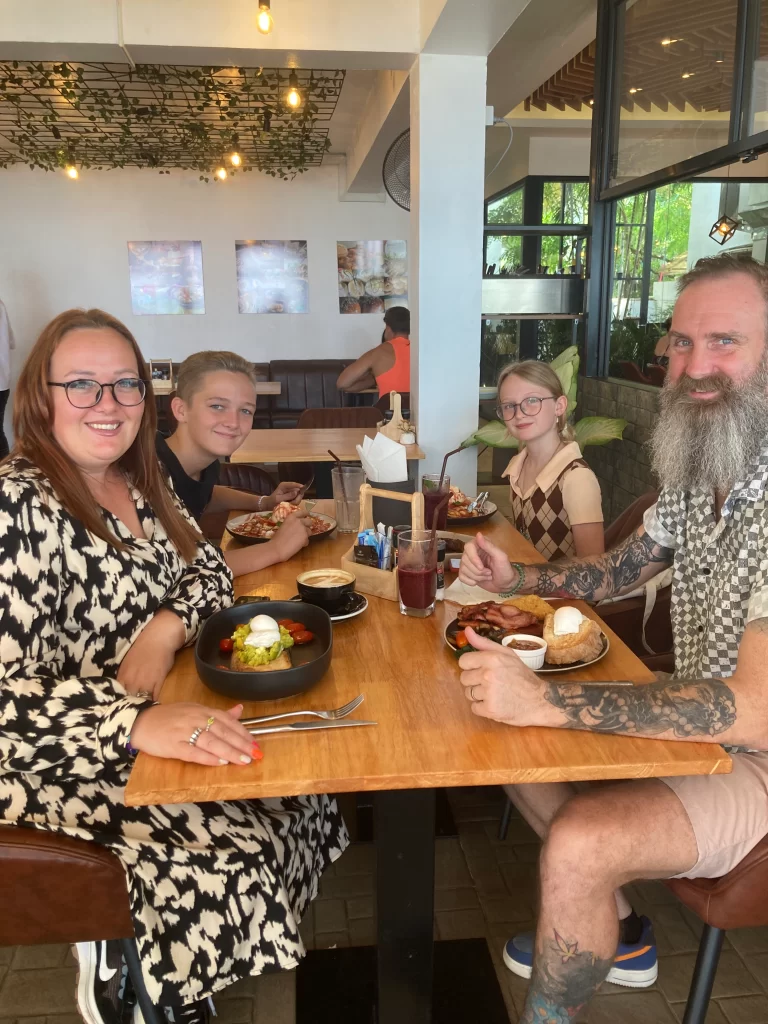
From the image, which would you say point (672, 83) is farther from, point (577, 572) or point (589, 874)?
point (589, 874)

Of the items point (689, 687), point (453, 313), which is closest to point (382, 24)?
point (453, 313)

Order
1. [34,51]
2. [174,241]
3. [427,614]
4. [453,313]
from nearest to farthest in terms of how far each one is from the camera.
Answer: [427,614], [34,51], [453,313], [174,241]

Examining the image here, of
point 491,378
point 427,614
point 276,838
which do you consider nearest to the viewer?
point 276,838

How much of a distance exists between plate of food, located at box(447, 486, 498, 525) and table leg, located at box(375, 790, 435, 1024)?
120 centimetres

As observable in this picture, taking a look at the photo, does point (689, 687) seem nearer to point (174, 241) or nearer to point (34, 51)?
point (34, 51)

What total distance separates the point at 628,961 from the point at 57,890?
1283 millimetres

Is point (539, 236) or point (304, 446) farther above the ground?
point (539, 236)

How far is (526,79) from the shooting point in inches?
213

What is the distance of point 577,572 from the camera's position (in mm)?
1925

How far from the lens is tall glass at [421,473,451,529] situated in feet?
7.27

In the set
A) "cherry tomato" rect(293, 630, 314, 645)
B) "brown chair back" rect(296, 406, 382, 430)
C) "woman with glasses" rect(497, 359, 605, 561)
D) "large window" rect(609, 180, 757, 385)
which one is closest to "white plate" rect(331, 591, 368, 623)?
"cherry tomato" rect(293, 630, 314, 645)

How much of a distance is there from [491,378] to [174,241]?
16.8 ft

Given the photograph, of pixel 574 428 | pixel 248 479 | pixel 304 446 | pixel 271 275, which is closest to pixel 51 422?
pixel 248 479

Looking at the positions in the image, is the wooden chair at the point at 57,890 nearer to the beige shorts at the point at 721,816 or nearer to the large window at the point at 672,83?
the beige shorts at the point at 721,816
